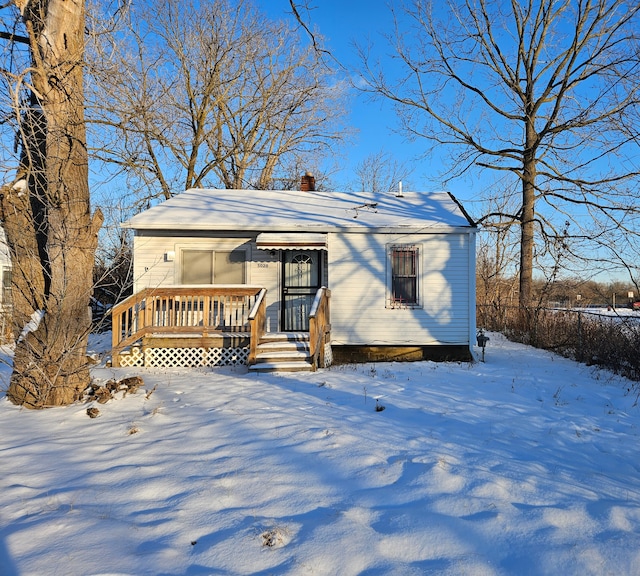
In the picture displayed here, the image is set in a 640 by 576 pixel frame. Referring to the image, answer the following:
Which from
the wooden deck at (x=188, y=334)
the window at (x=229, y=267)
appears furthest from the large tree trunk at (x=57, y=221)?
the window at (x=229, y=267)

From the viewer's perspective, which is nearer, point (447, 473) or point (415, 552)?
point (415, 552)

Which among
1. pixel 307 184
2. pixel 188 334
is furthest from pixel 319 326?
pixel 307 184

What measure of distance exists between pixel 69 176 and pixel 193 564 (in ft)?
16.3

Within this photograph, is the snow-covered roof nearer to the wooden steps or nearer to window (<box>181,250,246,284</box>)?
window (<box>181,250,246,284</box>)

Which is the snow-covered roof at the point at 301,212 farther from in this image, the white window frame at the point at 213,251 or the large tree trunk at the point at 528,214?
the large tree trunk at the point at 528,214

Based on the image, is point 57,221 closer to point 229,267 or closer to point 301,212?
point 229,267

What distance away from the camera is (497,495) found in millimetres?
3174

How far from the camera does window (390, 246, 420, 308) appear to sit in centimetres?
1009

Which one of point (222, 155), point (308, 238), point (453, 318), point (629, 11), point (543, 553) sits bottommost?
point (543, 553)

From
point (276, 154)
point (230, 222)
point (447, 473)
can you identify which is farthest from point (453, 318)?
point (276, 154)

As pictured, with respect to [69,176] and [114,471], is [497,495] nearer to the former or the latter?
[114,471]

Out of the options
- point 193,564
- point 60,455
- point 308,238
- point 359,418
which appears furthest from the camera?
point 308,238

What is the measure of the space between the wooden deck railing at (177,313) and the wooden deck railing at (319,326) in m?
1.20

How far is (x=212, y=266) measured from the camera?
33.2 feet
